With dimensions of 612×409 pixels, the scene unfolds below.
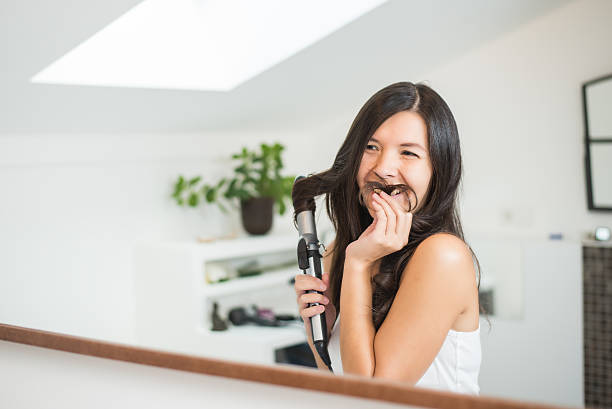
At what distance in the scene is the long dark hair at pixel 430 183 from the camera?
1068 millimetres

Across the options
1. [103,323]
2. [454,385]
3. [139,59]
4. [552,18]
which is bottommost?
[103,323]

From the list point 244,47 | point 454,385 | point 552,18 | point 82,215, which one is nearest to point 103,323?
point 82,215

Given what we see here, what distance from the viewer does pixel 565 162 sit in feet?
9.55

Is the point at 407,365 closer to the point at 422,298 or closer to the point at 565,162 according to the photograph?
the point at 422,298

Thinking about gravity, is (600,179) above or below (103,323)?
above

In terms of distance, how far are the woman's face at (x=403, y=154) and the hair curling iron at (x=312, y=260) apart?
0.40 ft

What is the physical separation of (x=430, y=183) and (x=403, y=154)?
0.07 meters

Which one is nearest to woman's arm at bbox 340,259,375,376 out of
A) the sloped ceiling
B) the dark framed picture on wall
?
the sloped ceiling

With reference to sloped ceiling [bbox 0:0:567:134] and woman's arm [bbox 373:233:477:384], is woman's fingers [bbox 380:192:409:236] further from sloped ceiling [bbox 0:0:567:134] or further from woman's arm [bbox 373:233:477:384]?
sloped ceiling [bbox 0:0:567:134]

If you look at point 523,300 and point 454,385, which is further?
point 523,300

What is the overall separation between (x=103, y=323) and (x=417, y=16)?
1791 mm

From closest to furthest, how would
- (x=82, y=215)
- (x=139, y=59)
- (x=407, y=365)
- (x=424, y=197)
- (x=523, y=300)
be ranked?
1. (x=407, y=365)
2. (x=424, y=197)
3. (x=139, y=59)
4. (x=82, y=215)
5. (x=523, y=300)

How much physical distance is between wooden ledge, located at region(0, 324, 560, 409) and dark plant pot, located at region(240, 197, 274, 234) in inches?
76.1

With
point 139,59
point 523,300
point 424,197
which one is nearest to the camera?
point 424,197
